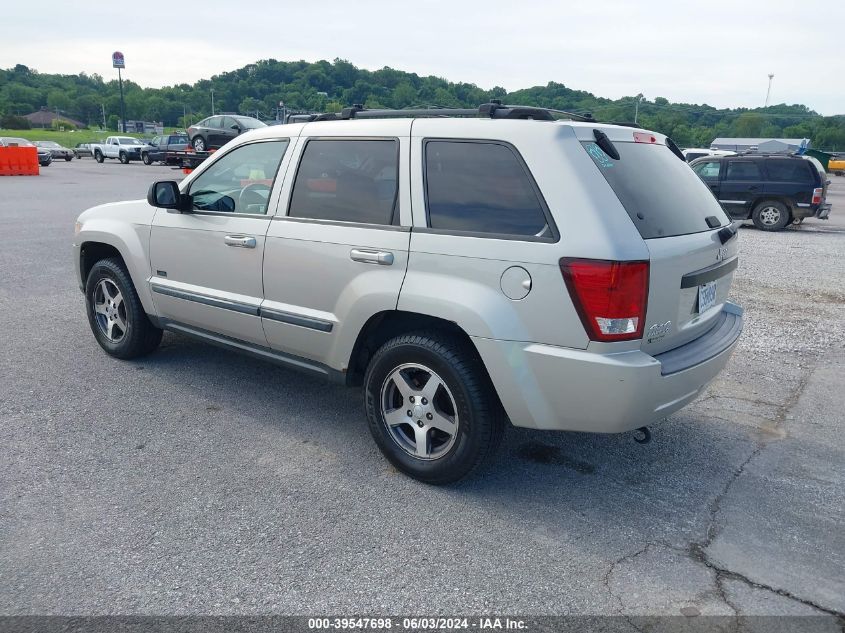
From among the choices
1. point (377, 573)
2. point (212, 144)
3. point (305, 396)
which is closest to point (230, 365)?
point (305, 396)

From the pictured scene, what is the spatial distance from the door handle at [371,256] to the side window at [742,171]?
1477 cm

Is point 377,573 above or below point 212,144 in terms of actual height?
below

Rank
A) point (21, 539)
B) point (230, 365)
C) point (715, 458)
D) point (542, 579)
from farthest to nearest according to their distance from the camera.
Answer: point (230, 365) < point (715, 458) < point (21, 539) < point (542, 579)

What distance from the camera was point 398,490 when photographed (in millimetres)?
3500

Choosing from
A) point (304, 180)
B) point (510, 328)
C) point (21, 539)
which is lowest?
point (21, 539)

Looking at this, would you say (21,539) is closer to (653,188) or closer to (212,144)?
(653,188)

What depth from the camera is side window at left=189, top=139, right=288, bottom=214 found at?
424cm

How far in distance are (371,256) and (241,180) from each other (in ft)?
4.71

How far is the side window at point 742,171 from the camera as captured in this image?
1563 cm

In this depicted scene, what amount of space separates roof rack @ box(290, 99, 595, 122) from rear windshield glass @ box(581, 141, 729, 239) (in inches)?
14.9

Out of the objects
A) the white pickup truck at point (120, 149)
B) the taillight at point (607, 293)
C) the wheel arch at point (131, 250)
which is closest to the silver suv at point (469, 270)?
the taillight at point (607, 293)

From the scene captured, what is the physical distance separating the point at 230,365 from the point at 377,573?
2919 mm

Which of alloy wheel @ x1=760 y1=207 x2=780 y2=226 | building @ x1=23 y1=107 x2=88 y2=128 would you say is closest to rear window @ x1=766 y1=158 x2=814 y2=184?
alloy wheel @ x1=760 y1=207 x2=780 y2=226

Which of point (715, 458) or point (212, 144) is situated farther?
point (212, 144)
